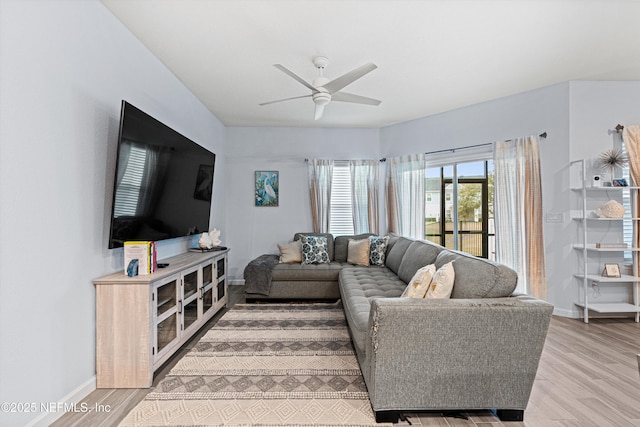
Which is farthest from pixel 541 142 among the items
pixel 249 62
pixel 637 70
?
pixel 249 62

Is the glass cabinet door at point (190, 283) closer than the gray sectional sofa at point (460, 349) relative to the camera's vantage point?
No

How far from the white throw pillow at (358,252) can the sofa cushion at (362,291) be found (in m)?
0.24

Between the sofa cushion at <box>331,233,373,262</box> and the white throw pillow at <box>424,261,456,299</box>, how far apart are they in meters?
2.82

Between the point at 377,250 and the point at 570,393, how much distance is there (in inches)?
106

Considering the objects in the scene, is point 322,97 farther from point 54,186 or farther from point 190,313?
point 190,313

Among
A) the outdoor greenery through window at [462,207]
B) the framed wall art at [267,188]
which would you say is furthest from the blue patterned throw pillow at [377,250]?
the framed wall art at [267,188]

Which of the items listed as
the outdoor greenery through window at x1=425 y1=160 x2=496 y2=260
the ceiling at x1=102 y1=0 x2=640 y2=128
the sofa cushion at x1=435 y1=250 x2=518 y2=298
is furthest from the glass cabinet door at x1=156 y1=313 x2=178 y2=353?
the outdoor greenery through window at x1=425 y1=160 x2=496 y2=260

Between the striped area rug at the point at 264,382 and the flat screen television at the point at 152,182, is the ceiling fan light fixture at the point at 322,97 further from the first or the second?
the striped area rug at the point at 264,382

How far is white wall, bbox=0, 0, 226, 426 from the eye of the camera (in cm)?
158

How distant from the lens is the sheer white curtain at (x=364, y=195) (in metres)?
5.31

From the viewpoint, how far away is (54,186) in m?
1.83

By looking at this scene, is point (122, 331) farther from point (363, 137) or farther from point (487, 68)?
point (363, 137)

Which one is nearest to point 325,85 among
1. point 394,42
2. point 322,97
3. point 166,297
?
point 322,97

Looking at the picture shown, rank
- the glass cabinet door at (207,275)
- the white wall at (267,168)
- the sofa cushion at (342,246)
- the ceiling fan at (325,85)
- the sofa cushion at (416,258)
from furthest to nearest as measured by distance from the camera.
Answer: the white wall at (267,168) → the sofa cushion at (342,246) → the glass cabinet door at (207,275) → the sofa cushion at (416,258) → the ceiling fan at (325,85)
